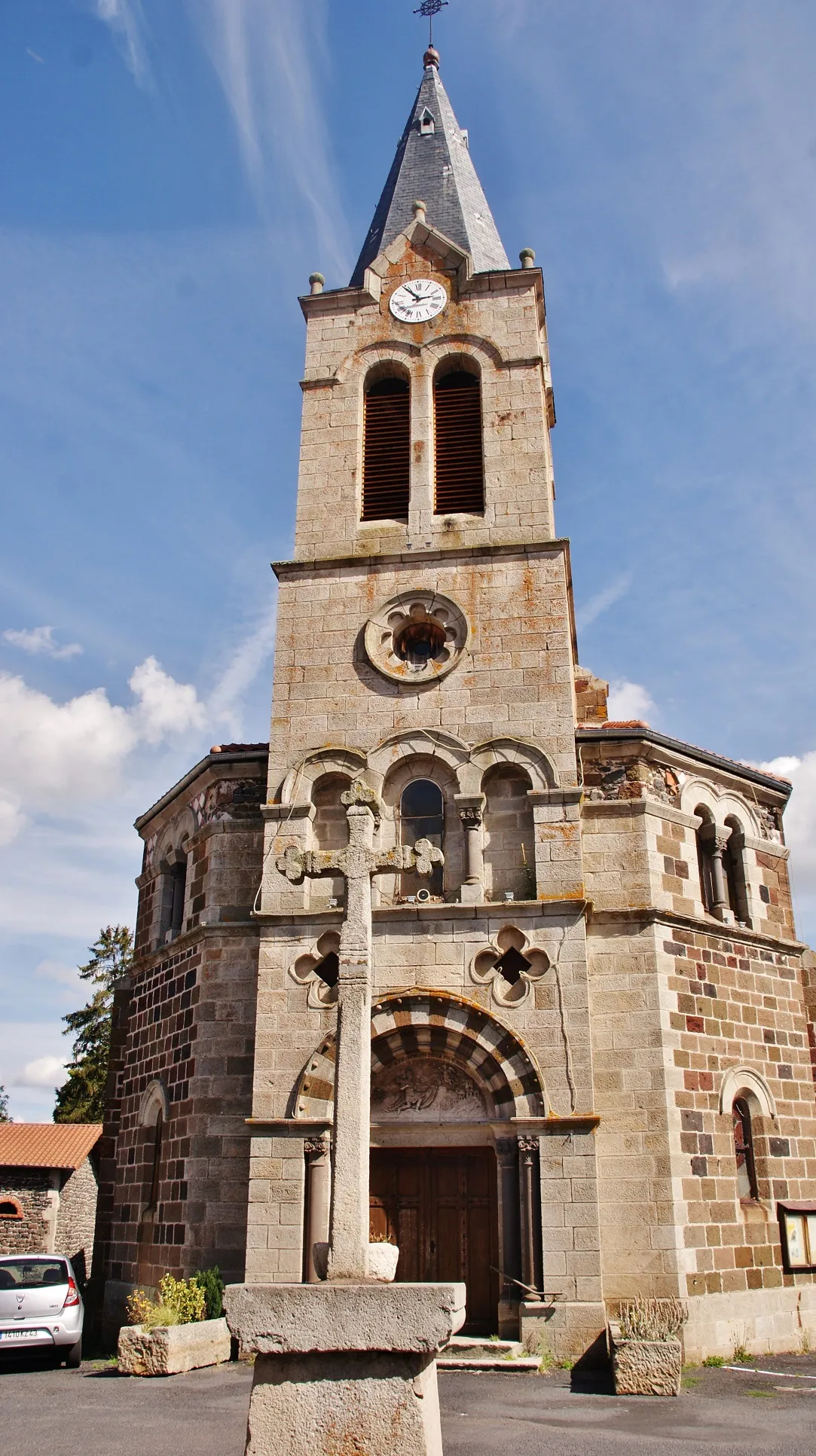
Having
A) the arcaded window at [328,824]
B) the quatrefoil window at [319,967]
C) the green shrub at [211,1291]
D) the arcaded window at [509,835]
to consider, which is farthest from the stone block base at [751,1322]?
the arcaded window at [328,824]

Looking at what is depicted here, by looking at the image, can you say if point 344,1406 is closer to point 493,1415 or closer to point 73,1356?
point 493,1415

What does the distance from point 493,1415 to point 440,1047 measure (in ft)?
14.9

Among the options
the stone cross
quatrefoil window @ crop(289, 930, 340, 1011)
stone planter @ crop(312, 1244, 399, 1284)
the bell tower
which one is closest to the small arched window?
the bell tower

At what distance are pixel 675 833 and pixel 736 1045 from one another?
2.78 metres

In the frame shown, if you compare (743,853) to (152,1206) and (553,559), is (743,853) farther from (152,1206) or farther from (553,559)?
(152,1206)

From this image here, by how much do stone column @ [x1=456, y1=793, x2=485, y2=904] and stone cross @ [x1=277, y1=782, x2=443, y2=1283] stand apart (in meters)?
5.49

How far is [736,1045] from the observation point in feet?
48.4

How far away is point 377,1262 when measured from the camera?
6551mm

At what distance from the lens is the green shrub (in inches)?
499

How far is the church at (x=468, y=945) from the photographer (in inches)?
514

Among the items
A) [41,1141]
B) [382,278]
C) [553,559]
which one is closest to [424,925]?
[553,559]

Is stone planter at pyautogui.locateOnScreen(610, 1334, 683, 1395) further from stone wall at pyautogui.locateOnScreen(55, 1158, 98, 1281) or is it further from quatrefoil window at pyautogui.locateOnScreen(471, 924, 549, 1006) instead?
stone wall at pyautogui.locateOnScreen(55, 1158, 98, 1281)

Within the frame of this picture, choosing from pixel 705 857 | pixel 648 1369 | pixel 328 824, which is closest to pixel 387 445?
pixel 328 824

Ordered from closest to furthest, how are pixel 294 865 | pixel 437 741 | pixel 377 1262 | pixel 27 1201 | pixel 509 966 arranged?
1. pixel 377 1262
2. pixel 294 865
3. pixel 509 966
4. pixel 437 741
5. pixel 27 1201
